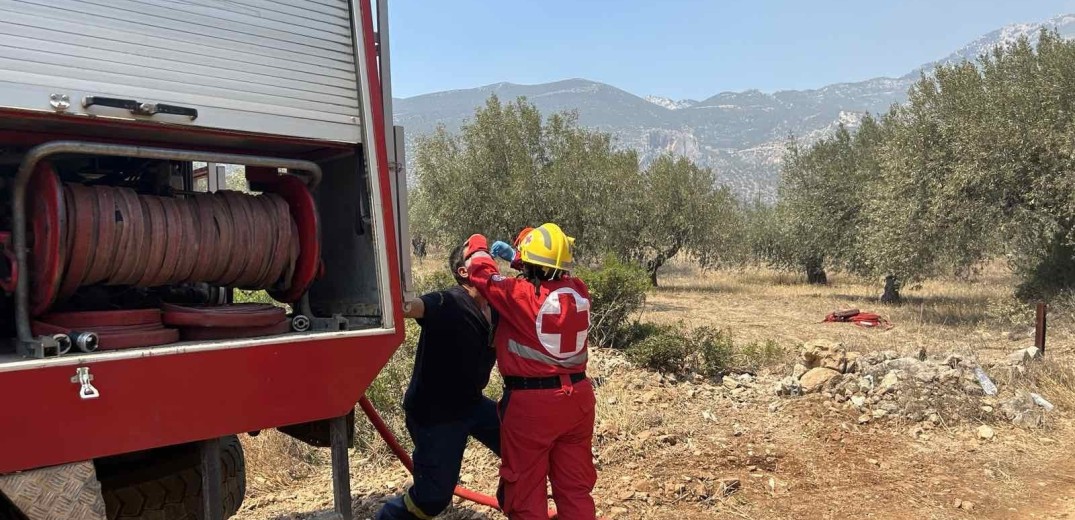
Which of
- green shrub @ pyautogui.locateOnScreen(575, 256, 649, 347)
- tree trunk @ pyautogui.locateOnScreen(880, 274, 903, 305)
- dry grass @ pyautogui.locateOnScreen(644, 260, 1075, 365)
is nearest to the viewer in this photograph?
green shrub @ pyautogui.locateOnScreen(575, 256, 649, 347)

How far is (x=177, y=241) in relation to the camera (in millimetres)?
2584

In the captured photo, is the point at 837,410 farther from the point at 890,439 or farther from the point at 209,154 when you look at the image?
the point at 209,154

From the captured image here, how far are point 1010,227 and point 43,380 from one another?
16.4 m

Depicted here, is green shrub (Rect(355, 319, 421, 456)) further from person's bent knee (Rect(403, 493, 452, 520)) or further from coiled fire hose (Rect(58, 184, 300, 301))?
coiled fire hose (Rect(58, 184, 300, 301))

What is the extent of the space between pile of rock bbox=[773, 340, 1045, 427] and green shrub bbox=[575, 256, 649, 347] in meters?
2.87

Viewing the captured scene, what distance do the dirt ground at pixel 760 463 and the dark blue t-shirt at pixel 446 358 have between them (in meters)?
0.89

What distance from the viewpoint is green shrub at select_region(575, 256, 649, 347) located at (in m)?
10.3

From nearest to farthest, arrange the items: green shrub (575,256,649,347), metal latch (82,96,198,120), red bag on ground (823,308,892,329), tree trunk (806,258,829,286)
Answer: metal latch (82,96,198,120)
green shrub (575,256,649,347)
red bag on ground (823,308,892,329)
tree trunk (806,258,829,286)

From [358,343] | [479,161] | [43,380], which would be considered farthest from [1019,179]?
[43,380]

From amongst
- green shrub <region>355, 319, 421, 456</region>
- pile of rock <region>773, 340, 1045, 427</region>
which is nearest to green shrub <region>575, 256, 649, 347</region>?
pile of rock <region>773, 340, 1045, 427</region>

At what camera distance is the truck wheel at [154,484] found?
9.14ft

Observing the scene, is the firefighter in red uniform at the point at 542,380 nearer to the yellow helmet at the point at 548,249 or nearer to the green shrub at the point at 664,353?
the yellow helmet at the point at 548,249

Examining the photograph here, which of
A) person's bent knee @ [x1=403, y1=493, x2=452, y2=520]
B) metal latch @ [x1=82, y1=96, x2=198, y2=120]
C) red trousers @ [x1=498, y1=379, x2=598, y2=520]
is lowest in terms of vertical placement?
person's bent knee @ [x1=403, y1=493, x2=452, y2=520]

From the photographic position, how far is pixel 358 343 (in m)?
2.76
